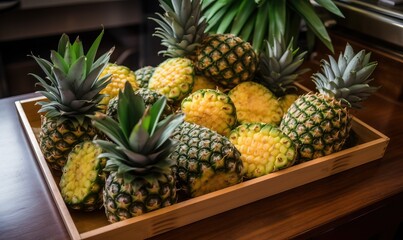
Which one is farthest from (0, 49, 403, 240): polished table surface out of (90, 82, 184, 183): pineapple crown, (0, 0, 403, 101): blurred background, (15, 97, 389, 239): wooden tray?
(0, 0, 403, 101): blurred background

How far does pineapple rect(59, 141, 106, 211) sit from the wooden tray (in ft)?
0.09

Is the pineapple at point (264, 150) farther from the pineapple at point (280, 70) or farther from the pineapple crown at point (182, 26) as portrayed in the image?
the pineapple crown at point (182, 26)

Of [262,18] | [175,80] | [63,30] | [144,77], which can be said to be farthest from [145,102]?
[63,30]

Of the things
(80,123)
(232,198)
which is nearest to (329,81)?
(232,198)

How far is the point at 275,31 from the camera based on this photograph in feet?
4.65

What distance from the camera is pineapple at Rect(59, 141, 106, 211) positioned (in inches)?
34.0

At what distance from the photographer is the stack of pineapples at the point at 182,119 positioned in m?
0.78

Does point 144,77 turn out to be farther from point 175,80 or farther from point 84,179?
point 84,179

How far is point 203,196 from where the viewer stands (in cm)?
86

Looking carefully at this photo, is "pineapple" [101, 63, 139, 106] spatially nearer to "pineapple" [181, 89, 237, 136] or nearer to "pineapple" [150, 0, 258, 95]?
"pineapple" [150, 0, 258, 95]

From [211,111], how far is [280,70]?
1.02 feet

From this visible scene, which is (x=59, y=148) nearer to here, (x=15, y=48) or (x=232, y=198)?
(x=232, y=198)

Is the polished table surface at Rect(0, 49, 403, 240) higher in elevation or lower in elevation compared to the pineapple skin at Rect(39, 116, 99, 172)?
lower

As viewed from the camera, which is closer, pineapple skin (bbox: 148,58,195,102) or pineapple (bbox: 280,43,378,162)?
pineapple (bbox: 280,43,378,162)
